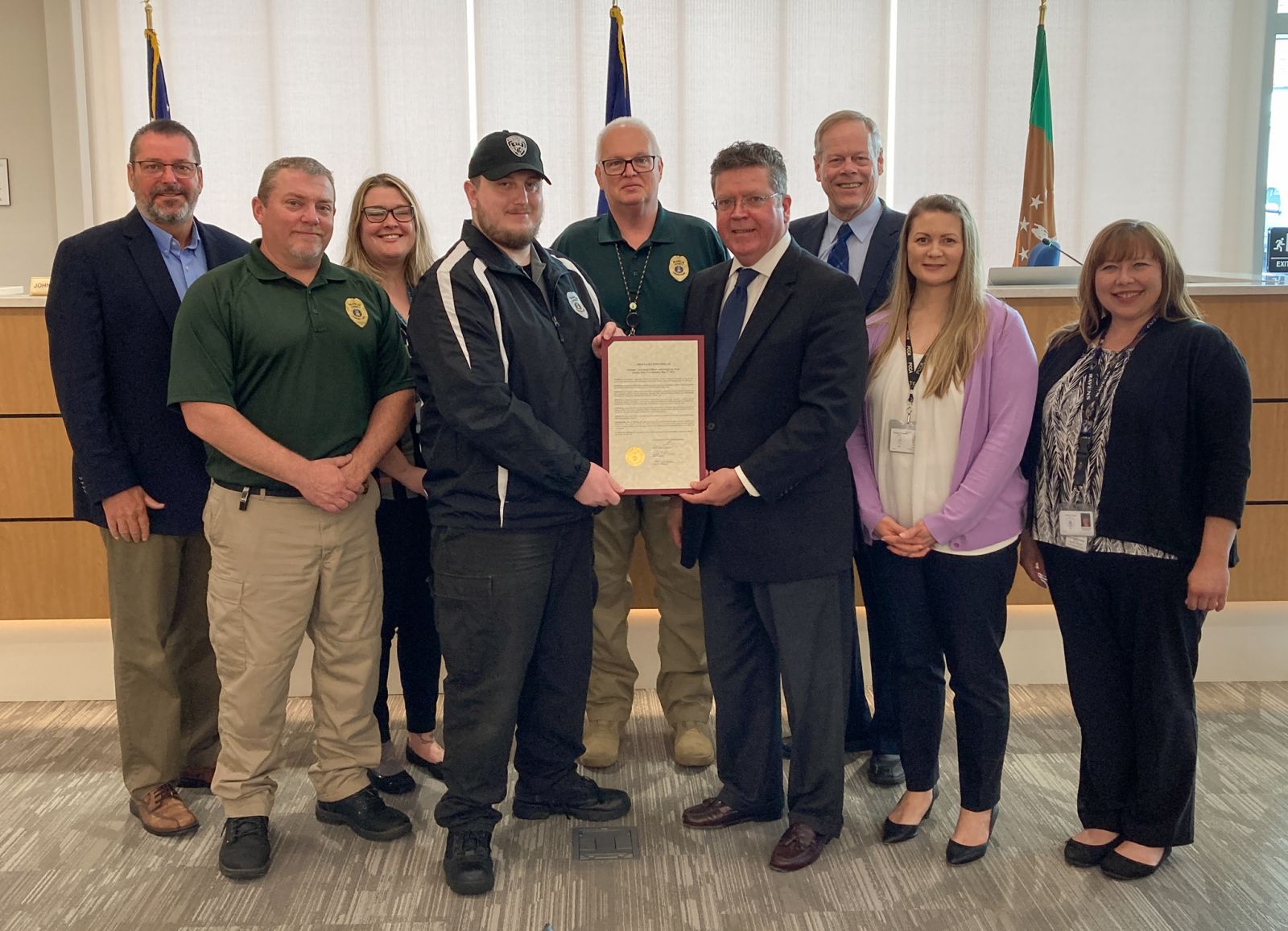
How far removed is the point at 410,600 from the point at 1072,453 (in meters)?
1.84

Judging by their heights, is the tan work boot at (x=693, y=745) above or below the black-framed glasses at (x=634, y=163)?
below

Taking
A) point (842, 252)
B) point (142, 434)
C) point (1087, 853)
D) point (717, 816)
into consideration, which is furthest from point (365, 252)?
point (1087, 853)

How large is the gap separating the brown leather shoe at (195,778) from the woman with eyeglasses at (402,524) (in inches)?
18.6

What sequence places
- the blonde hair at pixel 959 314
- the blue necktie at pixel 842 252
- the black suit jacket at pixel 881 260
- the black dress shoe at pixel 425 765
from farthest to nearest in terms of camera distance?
the black dress shoe at pixel 425 765 < the blue necktie at pixel 842 252 < the black suit jacket at pixel 881 260 < the blonde hair at pixel 959 314

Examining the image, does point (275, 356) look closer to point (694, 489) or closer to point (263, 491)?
point (263, 491)

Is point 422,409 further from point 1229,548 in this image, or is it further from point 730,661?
point 1229,548

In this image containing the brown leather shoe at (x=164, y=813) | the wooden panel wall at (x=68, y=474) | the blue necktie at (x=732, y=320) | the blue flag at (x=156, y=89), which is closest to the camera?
the blue necktie at (x=732, y=320)

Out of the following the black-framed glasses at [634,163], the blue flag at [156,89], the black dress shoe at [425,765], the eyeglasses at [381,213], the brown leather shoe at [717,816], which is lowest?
the black dress shoe at [425,765]

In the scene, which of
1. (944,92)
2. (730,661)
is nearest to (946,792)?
(730,661)

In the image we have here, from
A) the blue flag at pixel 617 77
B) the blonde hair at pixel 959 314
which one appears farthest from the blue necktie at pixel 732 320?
the blue flag at pixel 617 77

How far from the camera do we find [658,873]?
7.80 ft

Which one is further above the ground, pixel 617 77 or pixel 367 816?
pixel 617 77

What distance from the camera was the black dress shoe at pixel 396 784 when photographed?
2838mm

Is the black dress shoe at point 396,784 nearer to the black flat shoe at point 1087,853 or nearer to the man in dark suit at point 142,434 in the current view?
the man in dark suit at point 142,434
